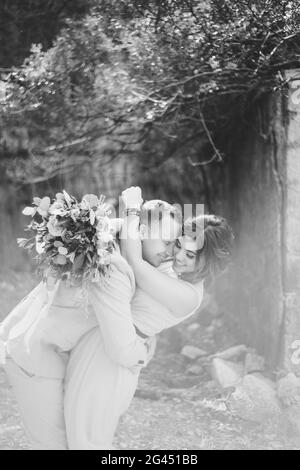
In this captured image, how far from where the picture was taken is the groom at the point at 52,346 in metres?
2.43

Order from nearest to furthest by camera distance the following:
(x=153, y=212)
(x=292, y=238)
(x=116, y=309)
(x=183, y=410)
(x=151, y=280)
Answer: (x=116, y=309) < (x=151, y=280) < (x=153, y=212) < (x=292, y=238) < (x=183, y=410)

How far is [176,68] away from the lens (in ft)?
13.0

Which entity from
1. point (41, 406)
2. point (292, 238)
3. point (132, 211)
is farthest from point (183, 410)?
point (132, 211)

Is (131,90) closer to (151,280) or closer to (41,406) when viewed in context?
(151,280)

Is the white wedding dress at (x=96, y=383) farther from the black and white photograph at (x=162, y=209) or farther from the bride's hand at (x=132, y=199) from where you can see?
the bride's hand at (x=132, y=199)

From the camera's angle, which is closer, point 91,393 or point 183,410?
point 91,393

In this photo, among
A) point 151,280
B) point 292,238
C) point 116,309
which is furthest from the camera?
point 292,238

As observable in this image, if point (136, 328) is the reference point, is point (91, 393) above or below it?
below

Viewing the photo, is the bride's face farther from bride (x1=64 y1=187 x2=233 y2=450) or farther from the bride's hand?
the bride's hand

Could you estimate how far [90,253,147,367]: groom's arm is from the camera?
7.39 ft

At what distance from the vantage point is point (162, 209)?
98.0 inches

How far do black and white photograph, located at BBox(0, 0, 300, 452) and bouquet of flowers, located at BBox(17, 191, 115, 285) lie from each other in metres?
0.03

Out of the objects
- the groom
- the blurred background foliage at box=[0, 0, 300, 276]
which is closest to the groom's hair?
the groom

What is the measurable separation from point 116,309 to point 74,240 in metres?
0.27
